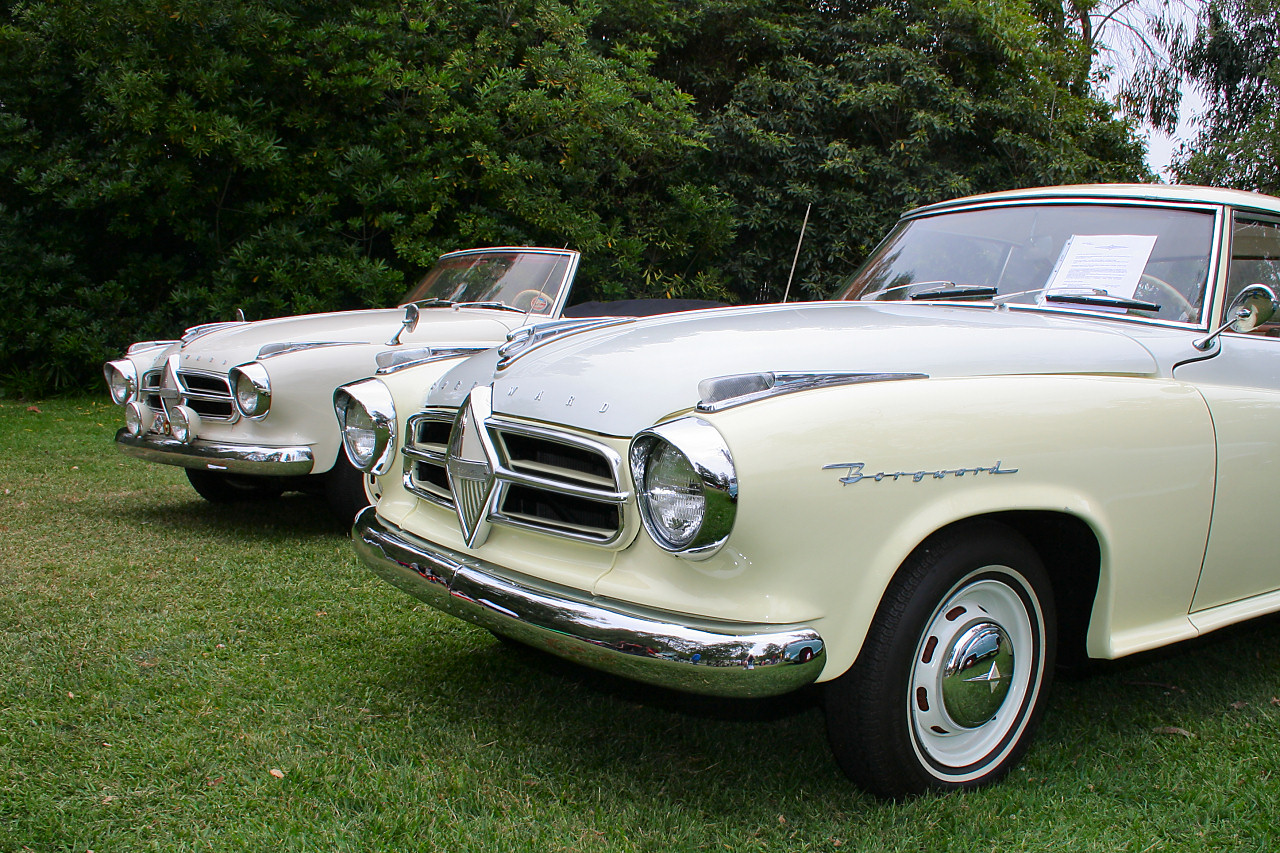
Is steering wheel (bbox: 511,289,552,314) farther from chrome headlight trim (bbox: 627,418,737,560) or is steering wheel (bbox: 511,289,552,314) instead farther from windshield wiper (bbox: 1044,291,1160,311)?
chrome headlight trim (bbox: 627,418,737,560)

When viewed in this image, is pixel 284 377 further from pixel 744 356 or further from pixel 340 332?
pixel 744 356

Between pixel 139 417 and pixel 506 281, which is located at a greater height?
pixel 506 281

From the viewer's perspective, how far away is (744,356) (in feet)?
7.55

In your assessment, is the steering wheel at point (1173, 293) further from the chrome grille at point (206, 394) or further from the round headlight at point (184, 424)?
the round headlight at point (184, 424)

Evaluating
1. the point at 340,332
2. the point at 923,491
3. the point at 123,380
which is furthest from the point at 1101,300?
the point at 123,380

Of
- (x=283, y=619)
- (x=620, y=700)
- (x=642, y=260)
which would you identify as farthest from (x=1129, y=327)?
(x=642, y=260)

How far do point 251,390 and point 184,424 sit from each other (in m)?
0.50

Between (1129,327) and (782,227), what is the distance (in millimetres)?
11237

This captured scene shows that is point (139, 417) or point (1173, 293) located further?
point (139, 417)

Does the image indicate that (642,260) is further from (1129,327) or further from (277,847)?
(277,847)

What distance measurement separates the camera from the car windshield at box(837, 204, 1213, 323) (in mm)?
2910

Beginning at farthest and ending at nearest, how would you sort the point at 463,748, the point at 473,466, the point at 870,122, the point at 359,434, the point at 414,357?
1. the point at 870,122
2. the point at 414,357
3. the point at 359,434
4. the point at 463,748
5. the point at 473,466

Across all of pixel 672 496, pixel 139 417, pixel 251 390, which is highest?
pixel 672 496

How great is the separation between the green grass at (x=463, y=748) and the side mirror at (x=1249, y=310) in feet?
3.75
